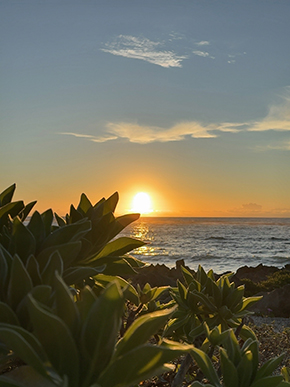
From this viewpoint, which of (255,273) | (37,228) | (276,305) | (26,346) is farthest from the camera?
(255,273)

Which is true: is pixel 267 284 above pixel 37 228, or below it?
below

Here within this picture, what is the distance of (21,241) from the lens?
123cm

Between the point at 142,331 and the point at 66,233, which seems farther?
the point at 66,233

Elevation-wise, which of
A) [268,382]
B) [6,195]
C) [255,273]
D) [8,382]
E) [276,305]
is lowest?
[255,273]

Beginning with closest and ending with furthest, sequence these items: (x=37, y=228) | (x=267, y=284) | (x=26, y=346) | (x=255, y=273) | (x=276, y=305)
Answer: (x=26, y=346), (x=37, y=228), (x=276, y=305), (x=267, y=284), (x=255, y=273)

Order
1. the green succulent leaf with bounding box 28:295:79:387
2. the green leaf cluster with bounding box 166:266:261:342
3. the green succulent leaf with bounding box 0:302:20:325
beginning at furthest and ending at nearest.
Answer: the green leaf cluster with bounding box 166:266:261:342 → the green succulent leaf with bounding box 0:302:20:325 → the green succulent leaf with bounding box 28:295:79:387

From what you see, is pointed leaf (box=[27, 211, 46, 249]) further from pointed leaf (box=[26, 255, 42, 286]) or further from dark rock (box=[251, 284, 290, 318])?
dark rock (box=[251, 284, 290, 318])

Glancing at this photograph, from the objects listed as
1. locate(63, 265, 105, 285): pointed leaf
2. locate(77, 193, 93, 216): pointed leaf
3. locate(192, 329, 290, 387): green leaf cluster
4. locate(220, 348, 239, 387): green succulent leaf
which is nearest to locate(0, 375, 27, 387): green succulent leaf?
locate(63, 265, 105, 285): pointed leaf

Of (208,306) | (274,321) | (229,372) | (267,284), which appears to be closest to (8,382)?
(229,372)

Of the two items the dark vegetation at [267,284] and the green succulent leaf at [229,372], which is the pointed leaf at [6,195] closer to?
the green succulent leaf at [229,372]

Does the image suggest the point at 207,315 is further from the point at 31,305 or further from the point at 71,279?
the point at 31,305

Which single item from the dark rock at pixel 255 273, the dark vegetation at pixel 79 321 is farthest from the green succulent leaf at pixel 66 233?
the dark rock at pixel 255 273

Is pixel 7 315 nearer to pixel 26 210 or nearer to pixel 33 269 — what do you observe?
pixel 33 269

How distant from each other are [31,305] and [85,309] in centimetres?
16
